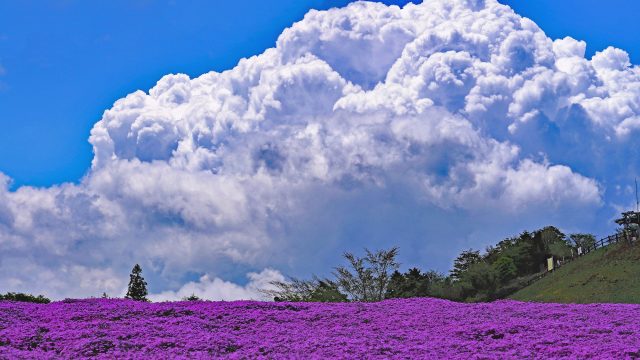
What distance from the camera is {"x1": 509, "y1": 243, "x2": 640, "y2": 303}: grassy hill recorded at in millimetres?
54759

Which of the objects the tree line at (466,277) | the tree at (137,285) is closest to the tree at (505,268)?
the tree line at (466,277)

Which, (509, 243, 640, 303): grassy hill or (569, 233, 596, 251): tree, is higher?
(569, 233, 596, 251): tree

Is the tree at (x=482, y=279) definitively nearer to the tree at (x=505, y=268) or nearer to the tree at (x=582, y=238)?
the tree at (x=505, y=268)

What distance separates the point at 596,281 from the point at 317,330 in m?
43.6

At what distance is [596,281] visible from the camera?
6138 cm

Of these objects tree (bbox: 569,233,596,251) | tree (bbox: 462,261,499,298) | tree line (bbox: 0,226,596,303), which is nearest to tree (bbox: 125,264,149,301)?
tree line (bbox: 0,226,596,303)

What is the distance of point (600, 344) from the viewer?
→ 68.8 feet

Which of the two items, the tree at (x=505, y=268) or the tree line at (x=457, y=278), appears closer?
the tree line at (x=457, y=278)

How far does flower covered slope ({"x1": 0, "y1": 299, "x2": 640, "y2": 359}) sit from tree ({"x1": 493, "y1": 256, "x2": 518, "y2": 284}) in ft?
181

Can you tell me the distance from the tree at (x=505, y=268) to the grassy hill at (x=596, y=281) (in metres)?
7.09

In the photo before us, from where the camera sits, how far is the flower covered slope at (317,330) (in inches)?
817

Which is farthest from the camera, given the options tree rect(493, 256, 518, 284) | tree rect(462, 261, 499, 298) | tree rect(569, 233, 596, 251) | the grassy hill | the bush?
tree rect(569, 233, 596, 251)

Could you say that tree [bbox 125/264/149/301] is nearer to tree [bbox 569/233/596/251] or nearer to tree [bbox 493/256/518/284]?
tree [bbox 493/256/518/284]

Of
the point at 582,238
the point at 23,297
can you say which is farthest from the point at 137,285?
the point at 582,238
